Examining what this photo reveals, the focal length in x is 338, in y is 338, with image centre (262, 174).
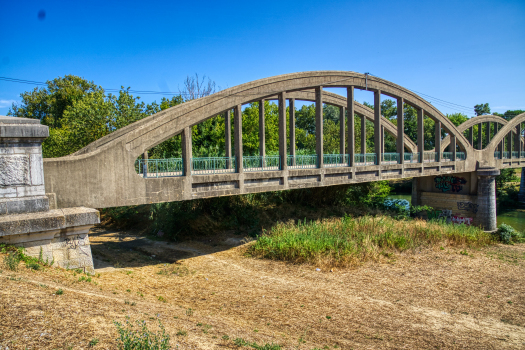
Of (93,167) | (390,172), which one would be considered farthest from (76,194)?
(390,172)

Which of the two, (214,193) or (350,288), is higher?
(214,193)

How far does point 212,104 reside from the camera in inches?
433

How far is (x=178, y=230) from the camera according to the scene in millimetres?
16266

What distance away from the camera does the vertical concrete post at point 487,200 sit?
80.3 ft

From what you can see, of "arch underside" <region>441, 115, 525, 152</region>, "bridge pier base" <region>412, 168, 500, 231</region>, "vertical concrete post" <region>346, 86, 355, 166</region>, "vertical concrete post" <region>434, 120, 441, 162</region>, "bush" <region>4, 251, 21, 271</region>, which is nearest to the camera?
"bush" <region>4, 251, 21, 271</region>

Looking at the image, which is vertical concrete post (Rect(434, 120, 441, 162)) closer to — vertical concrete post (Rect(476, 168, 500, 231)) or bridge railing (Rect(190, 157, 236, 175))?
vertical concrete post (Rect(476, 168, 500, 231))

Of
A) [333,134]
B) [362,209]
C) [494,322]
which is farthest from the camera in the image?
[333,134]

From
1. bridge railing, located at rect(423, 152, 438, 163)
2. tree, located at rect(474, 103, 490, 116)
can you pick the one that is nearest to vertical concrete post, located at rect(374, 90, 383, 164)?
bridge railing, located at rect(423, 152, 438, 163)

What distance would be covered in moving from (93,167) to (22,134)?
5.85 feet

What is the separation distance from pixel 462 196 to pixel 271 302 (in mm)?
23658

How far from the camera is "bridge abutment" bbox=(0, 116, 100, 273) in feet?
23.2

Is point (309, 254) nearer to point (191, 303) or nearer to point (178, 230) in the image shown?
point (191, 303)

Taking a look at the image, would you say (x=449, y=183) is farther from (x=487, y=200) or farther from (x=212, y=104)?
(x=212, y=104)

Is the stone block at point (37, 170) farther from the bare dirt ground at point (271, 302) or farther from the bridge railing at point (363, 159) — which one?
the bridge railing at point (363, 159)
